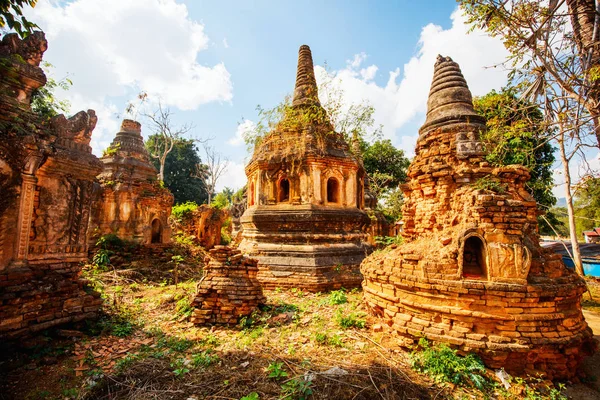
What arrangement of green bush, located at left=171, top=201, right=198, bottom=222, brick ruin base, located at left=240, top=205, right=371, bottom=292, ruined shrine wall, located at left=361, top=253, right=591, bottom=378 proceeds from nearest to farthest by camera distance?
ruined shrine wall, located at left=361, top=253, right=591, bottom=378, brick ruin base, located at left=240, top=205, right=371, bottom=292, green bush, located at left=171, top=201, right=198, bottom=222

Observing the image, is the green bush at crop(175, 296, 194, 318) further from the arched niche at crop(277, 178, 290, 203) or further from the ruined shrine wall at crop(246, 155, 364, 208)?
the arched niche at crop(277, 178, 290, 203)

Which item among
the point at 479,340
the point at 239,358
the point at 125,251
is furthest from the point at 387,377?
the point at 125,251

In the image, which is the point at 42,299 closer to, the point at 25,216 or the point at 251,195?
the point at 25,216

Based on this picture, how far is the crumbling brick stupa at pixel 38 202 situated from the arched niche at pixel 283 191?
5853mm

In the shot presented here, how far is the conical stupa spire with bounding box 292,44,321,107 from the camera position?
38.2 feet

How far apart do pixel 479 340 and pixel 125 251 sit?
12.0 meters

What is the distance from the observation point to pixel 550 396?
3.84m

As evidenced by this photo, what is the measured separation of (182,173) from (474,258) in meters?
→ 36.9

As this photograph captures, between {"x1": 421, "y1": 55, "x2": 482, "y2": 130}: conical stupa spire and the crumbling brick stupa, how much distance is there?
7.49 metres

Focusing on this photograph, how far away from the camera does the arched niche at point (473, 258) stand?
475 centimetres

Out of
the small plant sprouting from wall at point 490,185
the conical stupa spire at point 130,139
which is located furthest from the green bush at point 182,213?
the small plant sprouting from wall at point 490,185

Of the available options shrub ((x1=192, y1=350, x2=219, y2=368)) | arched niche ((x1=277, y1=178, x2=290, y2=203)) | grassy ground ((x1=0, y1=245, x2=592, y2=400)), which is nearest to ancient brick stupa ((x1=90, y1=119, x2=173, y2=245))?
arched niche ((x1=277, y1=178, x2=290, y2=203))

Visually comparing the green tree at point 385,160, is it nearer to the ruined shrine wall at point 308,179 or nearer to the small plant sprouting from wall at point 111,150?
the ruined shrine wall at point 308,179

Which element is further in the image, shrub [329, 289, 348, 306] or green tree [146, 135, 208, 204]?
green tree [146, 135, 208, 204]
